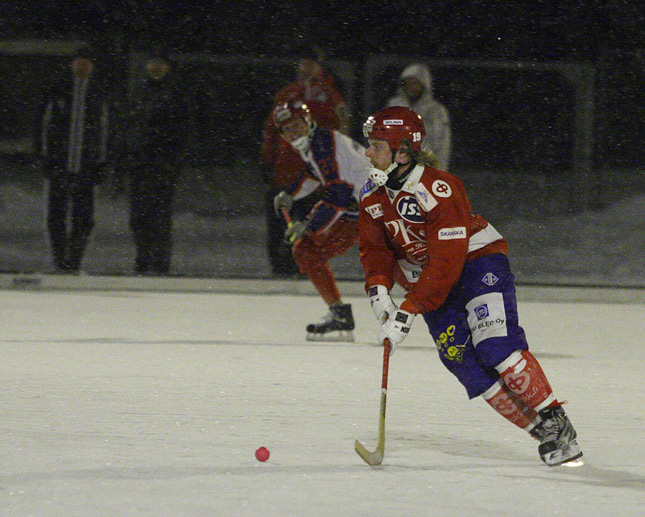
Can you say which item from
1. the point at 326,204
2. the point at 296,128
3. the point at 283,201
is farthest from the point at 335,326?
the point at 296,128

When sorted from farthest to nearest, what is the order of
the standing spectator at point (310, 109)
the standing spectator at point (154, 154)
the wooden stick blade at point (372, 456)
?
the standing spectator at point (154, 154) → the standing spectator at point (310, 109) → the wooden stick blade at point (372, 456)

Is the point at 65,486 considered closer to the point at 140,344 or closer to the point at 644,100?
the point at 140,344

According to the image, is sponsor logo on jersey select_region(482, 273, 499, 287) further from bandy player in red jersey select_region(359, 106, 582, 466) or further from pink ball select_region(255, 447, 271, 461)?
pink ball select_region(255, 447, 271, 461)

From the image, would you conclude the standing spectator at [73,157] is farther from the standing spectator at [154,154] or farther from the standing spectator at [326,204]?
the standing spectator at [326,204]

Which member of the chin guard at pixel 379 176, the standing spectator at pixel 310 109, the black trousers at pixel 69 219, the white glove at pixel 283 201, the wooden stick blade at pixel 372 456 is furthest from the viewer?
the black trousers at pixel 69 219

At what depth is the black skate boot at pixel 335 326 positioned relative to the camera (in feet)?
27.1

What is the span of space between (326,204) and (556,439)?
3.64m

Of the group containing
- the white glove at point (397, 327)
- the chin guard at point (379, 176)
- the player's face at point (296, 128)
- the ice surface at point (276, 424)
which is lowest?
the ice surface at point (276, 424)

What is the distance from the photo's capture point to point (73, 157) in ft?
35.5

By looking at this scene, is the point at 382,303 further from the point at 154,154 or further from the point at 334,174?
the point at 154,154

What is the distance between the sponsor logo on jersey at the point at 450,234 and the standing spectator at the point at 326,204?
3268 mm

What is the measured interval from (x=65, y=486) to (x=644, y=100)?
7.47 m

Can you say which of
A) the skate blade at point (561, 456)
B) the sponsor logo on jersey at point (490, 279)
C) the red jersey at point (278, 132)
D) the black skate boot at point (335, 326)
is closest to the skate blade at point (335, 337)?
the black skate boot at point (335, 326)

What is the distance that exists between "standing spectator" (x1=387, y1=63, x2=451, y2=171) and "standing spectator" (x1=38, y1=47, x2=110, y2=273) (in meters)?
2.46
